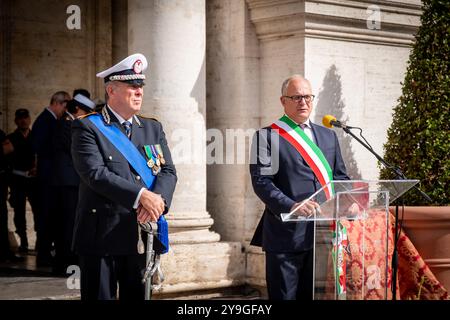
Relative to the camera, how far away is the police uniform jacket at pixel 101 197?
197 inches

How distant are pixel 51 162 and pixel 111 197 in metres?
4.47

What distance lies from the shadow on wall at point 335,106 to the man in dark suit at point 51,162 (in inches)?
95.3

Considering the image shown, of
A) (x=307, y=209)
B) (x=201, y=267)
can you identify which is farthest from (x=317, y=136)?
(x=201, y=267)

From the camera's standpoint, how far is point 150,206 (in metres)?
4.84

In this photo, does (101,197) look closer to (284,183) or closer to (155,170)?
(155,170)

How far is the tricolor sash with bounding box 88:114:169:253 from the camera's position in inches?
199

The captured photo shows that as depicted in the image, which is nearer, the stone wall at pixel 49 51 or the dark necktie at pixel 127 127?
the dark necktie at pixel 127 127

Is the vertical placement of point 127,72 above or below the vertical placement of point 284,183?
above

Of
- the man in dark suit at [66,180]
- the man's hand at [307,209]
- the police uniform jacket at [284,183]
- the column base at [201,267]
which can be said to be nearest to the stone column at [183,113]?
the column base at [201,267]

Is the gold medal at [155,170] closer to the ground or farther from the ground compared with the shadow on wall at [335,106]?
closer to the ground

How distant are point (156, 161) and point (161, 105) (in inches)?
107

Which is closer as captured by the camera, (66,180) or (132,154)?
(132,154)

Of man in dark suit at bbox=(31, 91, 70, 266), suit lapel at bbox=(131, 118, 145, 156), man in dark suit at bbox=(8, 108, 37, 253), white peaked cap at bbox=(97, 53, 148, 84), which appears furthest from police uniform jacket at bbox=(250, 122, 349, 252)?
man in dark suit at bbox=(8, 108, 37, 253)

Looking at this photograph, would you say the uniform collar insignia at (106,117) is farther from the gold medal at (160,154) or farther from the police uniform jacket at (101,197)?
the gold medal at (160,154)
